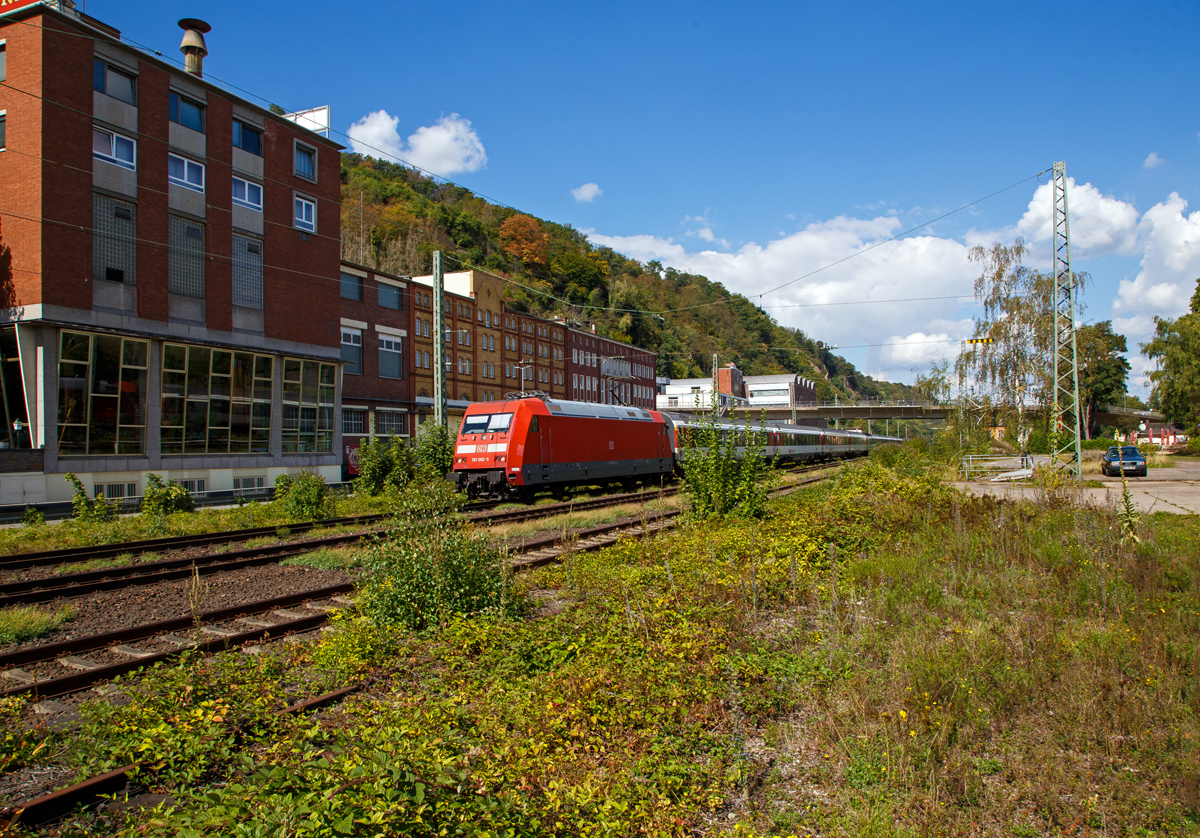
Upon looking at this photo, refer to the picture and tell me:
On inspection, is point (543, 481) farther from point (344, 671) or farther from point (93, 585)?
point (344, 671)

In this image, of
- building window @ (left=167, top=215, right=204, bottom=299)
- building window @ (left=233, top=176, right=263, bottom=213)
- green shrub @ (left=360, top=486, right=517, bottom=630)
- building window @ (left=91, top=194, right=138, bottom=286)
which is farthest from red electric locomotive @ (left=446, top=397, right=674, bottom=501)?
building window @ (left=233, top=176, right=263, bottom=213)

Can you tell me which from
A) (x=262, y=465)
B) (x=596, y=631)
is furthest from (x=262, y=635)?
(x=262, y=465)

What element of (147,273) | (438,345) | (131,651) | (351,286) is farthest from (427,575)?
(351,286)

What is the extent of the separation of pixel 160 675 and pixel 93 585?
603cm

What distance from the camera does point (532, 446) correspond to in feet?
67.4

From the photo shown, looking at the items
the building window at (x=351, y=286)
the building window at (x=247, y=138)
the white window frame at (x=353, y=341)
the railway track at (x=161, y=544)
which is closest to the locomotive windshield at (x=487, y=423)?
the railway track at (x=161, y=544)

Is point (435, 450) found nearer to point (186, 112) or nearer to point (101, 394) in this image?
point (101, 394)

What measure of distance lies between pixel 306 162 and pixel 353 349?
10525 millimetres

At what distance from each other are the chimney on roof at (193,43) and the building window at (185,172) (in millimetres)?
6212

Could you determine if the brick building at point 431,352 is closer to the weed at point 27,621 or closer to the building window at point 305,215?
the building window at point 305,215

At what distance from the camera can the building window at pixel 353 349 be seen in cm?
3919

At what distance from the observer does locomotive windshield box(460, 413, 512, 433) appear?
20.7 metres

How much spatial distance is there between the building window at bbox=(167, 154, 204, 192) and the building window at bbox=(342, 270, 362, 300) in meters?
11.2

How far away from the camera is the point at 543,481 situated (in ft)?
68.6
